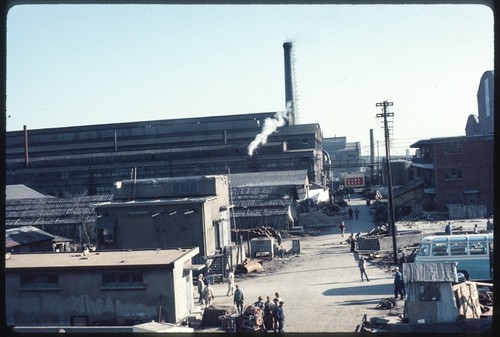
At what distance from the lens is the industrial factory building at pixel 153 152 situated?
52.3m

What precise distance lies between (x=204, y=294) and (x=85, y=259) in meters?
4.27

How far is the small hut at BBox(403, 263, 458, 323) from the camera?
12.4 m

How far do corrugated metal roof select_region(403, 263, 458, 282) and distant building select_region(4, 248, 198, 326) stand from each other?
665 centimetres

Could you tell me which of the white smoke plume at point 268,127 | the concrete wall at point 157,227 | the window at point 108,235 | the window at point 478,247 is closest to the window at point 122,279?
the concrete wall at point 157,227

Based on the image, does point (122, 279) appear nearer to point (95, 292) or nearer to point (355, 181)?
point (95, 292)

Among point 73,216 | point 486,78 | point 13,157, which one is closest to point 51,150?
point 13,157

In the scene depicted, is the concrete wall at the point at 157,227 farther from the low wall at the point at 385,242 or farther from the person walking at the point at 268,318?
the person walking at the point at 268,318

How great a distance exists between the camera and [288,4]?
8.67ft

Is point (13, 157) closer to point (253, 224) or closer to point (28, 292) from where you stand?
point (253, 224)

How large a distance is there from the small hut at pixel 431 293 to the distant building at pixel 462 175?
23.8 metres

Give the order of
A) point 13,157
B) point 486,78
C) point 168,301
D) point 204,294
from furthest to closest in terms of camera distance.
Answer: point 13,157 < point 486,78 < point 204,294 < point 168,301

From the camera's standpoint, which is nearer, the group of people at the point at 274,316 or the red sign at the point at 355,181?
the group of people at the point at 274,316

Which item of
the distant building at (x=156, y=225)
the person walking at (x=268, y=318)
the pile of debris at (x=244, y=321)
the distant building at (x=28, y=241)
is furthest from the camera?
the distant building at (x=28, y=241)

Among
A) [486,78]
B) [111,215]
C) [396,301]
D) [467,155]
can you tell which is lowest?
[396,301]
